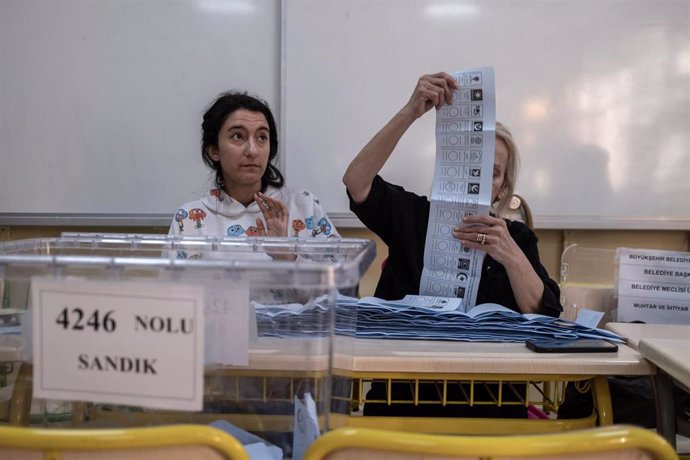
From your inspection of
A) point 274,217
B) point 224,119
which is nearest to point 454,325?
point 274,217

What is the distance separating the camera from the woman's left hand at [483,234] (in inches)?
47.4

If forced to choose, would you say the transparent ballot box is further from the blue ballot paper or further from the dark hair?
the dark hair

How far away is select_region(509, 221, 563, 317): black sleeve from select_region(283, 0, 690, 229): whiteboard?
74 centimetres

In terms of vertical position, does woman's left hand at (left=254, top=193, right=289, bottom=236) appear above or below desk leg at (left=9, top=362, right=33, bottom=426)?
above

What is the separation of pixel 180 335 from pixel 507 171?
1.25 m

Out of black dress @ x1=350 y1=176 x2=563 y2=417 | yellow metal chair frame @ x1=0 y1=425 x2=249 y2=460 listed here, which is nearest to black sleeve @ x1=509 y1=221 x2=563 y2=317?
black dress @ x1=350 y1=176 x2=563 y2=417

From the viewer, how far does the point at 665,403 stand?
0.91 m

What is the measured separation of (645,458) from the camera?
1.71 ft

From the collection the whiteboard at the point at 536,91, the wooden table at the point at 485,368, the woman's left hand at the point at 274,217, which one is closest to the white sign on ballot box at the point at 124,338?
the wooden table at the point at 485,368

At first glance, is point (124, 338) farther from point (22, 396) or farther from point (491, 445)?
point (491, 445)

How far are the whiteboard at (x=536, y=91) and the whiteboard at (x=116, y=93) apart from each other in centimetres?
22

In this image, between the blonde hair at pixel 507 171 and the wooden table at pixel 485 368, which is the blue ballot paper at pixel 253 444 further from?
the blonde hair at pixel 507 171

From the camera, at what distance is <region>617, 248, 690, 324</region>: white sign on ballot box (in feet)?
4.16

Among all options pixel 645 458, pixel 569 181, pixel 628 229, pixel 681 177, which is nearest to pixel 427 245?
pixel 645 458
